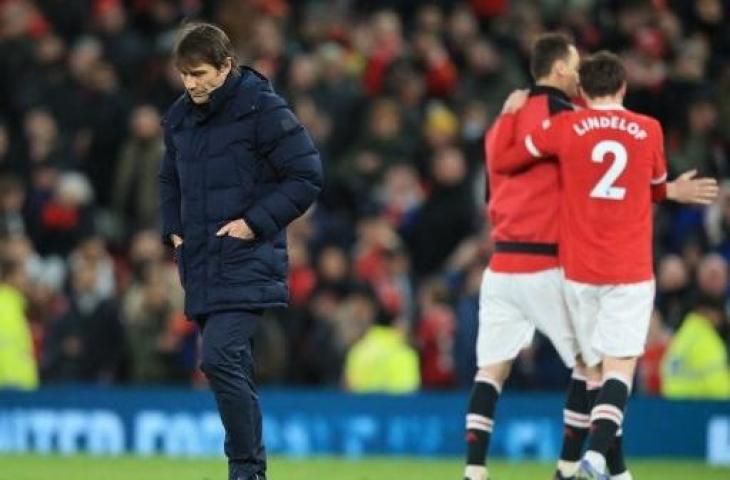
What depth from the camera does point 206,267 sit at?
9.52 meters

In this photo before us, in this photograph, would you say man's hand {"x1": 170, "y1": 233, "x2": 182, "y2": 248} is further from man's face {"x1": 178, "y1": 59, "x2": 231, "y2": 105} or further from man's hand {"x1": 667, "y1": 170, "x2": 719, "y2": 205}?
man's hand {"x1": 667, "y1": 170, "x2": 719, "y2": 205}

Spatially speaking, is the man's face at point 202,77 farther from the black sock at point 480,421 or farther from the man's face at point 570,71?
the black sock at point 480,421

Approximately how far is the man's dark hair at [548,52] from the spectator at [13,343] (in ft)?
23.6

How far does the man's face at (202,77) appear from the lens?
9438mm

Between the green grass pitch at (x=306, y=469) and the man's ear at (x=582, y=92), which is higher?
the man's ear at (x=582, y=92)

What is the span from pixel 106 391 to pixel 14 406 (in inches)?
29.5

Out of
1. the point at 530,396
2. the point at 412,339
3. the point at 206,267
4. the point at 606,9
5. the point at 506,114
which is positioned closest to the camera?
the point at 206,267

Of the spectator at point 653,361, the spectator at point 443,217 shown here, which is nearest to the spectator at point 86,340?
the spectator at point 443,217

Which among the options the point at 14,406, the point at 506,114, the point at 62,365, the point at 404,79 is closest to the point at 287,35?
the point at 404,79

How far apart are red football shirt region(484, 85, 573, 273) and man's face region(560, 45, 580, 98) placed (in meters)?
0.07

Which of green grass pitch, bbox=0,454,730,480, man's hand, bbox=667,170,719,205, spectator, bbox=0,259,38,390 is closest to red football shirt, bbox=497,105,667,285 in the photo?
man's hand, bbox=667,170,719,205

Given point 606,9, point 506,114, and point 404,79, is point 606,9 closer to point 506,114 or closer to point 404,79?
point 404,79

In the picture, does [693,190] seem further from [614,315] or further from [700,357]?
[700,357]

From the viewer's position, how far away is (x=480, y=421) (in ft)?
34.8
